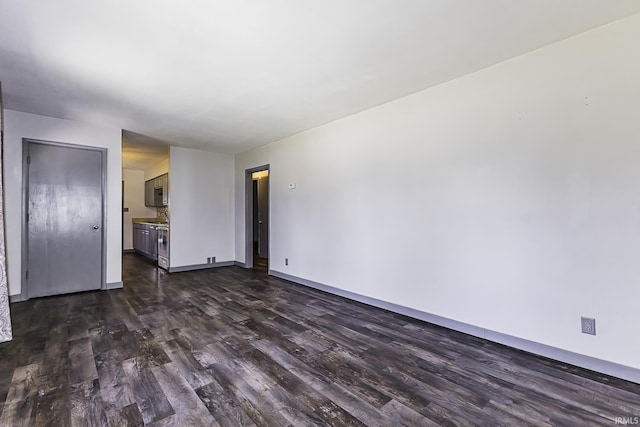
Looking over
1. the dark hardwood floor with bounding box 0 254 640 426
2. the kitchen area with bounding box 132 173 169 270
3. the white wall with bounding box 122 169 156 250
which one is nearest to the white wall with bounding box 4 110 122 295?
the dark hardwood floor with bounding box 0 254 640 426

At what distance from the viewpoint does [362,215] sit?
3797 millimetres

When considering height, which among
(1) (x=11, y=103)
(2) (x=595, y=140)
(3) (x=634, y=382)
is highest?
(1) (x=11, y=103)

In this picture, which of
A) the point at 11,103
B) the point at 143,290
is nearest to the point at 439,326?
the point at 143,290

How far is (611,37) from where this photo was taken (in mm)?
2082

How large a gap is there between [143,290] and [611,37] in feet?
18.9

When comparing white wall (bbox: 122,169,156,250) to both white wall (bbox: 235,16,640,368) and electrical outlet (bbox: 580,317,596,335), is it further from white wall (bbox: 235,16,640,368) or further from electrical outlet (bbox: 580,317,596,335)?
electrical outlet (bbox: 580,317,596,335)

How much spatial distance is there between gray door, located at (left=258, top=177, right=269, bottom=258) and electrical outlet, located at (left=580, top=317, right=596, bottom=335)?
20.5 feet

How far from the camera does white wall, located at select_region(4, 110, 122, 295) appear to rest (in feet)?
12.3

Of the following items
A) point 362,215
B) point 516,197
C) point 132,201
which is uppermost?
point 132,201

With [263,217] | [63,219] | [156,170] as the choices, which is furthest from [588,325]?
[156,170]

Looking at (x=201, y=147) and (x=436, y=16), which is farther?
(x=201, y=147)

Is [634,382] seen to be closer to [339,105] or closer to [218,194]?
[339,105]

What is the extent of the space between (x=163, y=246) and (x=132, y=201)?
11.1ft

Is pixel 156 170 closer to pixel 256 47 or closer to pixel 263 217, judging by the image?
pixel 263 217
